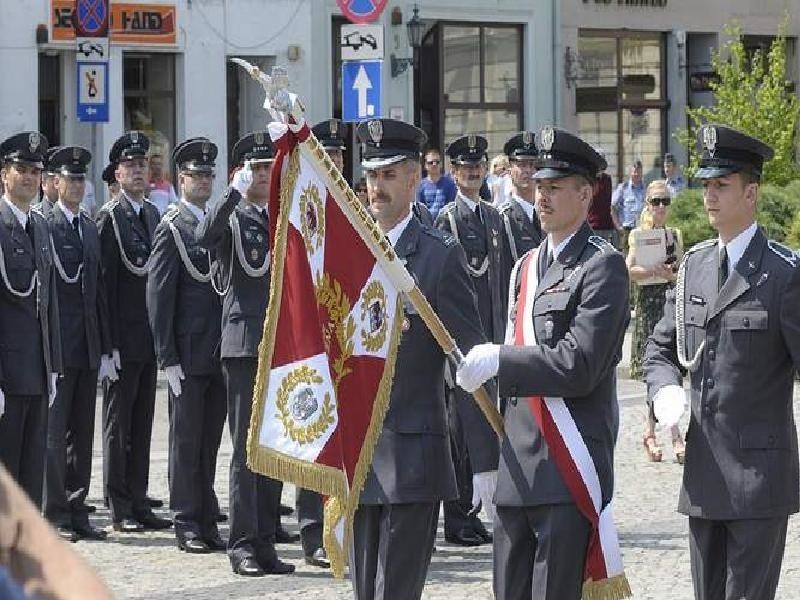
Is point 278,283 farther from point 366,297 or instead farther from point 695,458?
point 695,458

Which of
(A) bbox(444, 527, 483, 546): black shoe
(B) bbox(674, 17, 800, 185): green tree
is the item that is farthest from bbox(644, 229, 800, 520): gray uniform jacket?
(B) bbox(674, 17, 800, 185): green tree

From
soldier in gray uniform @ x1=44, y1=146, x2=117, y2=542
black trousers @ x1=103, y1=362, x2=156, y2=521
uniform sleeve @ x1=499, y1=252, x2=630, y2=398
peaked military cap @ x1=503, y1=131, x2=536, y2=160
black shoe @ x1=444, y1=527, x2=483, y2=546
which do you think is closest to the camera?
uniform sleeve @ x1=499, y1=252, x2=630, y2=398

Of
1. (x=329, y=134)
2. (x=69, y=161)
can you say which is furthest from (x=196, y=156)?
(x=69, y=161)

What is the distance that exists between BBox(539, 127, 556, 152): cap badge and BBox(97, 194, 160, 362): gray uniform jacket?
5241 mm

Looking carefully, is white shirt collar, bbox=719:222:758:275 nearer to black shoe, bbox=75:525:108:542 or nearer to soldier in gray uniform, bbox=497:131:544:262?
black shoe, bbox=75:525:108:542

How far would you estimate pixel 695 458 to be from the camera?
235 inches

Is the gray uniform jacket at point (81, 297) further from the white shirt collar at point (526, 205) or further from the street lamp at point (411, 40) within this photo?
the street lamp at point (411, 40)

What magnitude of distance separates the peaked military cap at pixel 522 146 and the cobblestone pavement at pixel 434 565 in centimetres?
208

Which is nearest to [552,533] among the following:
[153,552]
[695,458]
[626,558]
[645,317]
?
[695,458]

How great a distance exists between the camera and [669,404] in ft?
19.3

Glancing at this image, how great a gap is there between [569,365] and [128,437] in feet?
18.5

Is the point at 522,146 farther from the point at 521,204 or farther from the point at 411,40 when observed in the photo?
the point at 411,40

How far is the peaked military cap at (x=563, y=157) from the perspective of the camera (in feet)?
19.0

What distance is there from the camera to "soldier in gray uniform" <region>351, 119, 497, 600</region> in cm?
602
